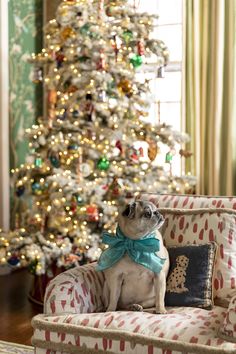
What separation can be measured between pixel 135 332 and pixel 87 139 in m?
2.08

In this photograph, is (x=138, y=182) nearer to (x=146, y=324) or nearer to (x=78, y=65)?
(x=78, y=65)

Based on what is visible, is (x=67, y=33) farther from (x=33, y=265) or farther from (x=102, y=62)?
(x=33, y=265)

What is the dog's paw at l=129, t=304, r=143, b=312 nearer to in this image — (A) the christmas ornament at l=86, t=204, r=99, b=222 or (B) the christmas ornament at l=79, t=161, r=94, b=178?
(A) the christmas ornament at l=86, t=204, r=99, b=222

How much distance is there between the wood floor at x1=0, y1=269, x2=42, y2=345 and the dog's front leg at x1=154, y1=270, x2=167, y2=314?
1156 mm

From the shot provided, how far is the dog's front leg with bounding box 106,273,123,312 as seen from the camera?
2324 millimetres

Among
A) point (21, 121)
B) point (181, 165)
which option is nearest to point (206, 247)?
point (181, 165)

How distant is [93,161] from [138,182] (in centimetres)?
36

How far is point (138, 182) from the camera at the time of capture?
3.95m

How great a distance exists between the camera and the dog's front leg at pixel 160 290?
2.27 m

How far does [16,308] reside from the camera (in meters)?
3.75

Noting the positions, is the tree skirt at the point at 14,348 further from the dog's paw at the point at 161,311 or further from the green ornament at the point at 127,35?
the green ornament at the point at 127,35

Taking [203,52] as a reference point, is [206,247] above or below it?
below

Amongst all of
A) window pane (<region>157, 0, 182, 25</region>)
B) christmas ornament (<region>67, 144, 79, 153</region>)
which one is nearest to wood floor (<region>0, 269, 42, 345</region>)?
christmas ornament (<region>67, 144, 79, 153</region>)

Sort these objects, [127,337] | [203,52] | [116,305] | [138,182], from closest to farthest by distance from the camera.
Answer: [127,337]
[116,305]
[138,182]
[203,52]
